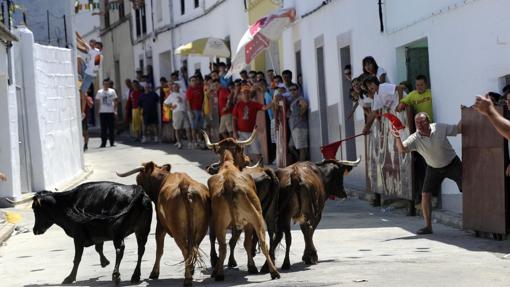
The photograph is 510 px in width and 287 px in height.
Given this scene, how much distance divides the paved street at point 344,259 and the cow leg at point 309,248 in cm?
10

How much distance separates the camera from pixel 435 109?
58.8 ft

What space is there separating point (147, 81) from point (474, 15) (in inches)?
978

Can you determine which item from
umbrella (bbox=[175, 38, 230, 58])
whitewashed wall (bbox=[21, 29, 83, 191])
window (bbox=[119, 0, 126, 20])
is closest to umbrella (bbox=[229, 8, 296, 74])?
whitewashed wall (bbox=[21, 29, 83, 191])

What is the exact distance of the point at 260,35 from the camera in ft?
87.3

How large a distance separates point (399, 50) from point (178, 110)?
14.6 meters

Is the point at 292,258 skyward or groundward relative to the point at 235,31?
groundward

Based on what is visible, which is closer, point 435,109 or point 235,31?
point 435,109

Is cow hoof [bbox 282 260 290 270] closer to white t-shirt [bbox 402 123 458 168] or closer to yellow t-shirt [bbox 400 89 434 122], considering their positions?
white t-shirt [bbox 402 123 458 168]

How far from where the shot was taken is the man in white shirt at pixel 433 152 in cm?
1535

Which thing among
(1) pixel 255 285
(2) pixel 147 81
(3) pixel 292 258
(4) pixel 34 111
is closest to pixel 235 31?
(2) pixel 147 81

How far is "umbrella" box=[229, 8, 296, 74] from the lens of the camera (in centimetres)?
2653

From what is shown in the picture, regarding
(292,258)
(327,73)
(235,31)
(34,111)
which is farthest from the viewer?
(235,31)

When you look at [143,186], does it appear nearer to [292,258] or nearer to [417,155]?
[292,258]

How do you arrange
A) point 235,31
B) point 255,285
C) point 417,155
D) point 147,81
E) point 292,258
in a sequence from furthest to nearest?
point 147,81 → point 235,31 → point 417,155 → point 292,258 → point 255,285
